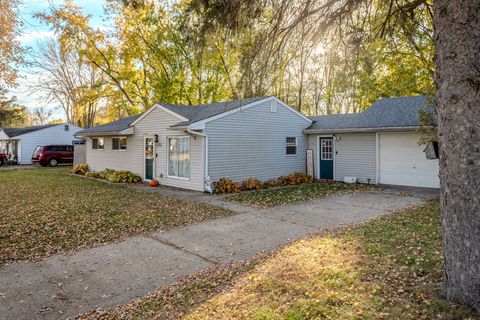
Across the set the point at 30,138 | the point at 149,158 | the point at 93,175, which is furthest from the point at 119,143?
the point at 30,138

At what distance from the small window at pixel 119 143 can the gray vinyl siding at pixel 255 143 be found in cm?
642

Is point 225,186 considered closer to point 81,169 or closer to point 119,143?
point 119,143

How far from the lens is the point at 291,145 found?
15.1 m

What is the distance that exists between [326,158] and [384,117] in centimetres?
320

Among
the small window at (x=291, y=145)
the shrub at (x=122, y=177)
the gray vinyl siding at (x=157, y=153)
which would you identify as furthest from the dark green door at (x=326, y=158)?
the shrub at (x=122, y=177)

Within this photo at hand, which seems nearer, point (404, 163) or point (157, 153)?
point (404, 163)

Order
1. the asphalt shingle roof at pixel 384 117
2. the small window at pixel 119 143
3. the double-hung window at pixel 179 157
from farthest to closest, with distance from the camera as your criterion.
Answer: the small window at pixel 119 143 → the asphalt shingle roof at pixel 384 117 → the double-hung window at pixel 179 157

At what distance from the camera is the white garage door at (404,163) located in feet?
39.8

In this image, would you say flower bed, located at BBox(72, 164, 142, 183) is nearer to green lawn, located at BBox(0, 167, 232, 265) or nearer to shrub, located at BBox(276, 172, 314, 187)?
green lawn, located at BBox(0, 167, 232, 265)

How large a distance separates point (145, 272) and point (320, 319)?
2.70 metres

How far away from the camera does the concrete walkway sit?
381 cm

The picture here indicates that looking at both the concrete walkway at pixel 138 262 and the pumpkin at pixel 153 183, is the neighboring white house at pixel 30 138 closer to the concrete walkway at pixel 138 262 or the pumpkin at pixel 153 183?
the pumpkin at pixel 153 183

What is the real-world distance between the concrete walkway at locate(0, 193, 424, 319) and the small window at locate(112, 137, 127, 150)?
1000 cm

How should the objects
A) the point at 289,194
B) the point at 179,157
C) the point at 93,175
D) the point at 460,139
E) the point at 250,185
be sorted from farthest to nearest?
1. the point at 93,175
2. the point at 179,157
3. the point at 250,185
4. the point at 289,194
5. the point at 460,139
